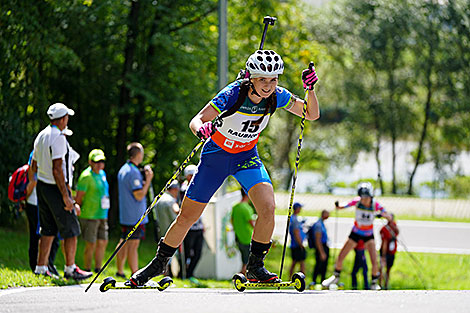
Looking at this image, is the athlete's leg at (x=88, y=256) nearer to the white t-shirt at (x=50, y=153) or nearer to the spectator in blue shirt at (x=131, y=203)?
the spectator in blue shirt at (x=131, y=203)

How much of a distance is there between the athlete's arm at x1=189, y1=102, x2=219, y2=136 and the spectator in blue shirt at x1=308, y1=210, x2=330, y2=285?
747 cm

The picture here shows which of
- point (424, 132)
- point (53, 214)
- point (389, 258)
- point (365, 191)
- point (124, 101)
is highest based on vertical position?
point (424, 132)

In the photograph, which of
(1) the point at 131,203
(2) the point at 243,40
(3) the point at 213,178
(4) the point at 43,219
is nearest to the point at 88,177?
(1) the point at 131,203

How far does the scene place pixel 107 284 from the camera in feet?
22.0

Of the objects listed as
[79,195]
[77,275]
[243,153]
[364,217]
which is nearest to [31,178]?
[79,195]

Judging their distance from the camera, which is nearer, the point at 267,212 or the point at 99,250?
the point at 267,212

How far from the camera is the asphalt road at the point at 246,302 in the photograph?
5.50m

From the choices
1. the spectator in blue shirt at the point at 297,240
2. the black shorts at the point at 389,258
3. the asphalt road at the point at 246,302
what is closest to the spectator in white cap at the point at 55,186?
the asphalt road at the point at 246,302

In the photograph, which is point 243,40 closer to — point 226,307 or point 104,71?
point 104,71

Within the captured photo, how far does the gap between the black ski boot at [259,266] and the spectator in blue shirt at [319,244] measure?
21.9 ft

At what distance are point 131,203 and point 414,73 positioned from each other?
23748mm

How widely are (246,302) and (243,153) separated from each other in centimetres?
148

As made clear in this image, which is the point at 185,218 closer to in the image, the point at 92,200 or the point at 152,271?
the point at 152,271

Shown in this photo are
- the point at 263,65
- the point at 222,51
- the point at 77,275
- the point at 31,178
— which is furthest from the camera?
the point at 222,51
